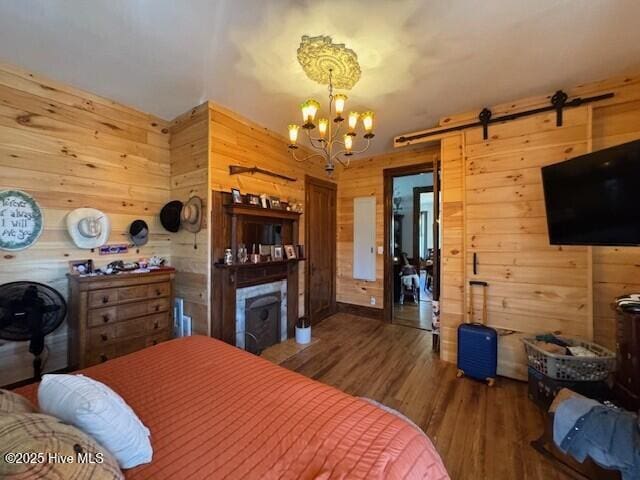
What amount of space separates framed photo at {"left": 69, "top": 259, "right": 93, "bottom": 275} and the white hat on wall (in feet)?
0.46

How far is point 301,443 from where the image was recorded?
93 centimetres

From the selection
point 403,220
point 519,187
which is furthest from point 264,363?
point 403,220

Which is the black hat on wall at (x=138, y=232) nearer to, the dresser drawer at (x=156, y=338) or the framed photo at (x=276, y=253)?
the dresser drawer at (x=156, y=338)

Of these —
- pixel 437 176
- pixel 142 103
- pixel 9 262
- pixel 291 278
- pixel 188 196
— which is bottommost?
pixel 291 278

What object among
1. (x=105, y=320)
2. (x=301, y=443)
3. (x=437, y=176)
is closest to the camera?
(x=301, y=443)

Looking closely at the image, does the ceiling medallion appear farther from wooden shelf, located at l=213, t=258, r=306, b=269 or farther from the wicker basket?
the wicker basket

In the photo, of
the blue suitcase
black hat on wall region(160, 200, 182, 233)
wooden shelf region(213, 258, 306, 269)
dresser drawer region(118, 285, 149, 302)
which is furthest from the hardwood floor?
black hat on wall region(160, 200, 182, 233)

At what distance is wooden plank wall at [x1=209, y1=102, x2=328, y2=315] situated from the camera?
8.94 feet

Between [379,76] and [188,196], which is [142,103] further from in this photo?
[379,76]

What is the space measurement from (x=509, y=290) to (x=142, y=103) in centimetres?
409

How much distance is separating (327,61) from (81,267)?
2743 millimetres

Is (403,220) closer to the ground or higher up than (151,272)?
higher up

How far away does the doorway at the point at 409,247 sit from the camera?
405 cm

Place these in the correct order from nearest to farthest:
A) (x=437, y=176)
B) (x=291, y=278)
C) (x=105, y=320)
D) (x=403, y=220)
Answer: (x=105, y=320), (x=437, y=176), (x=291, y=278), (x=403, y=220)
